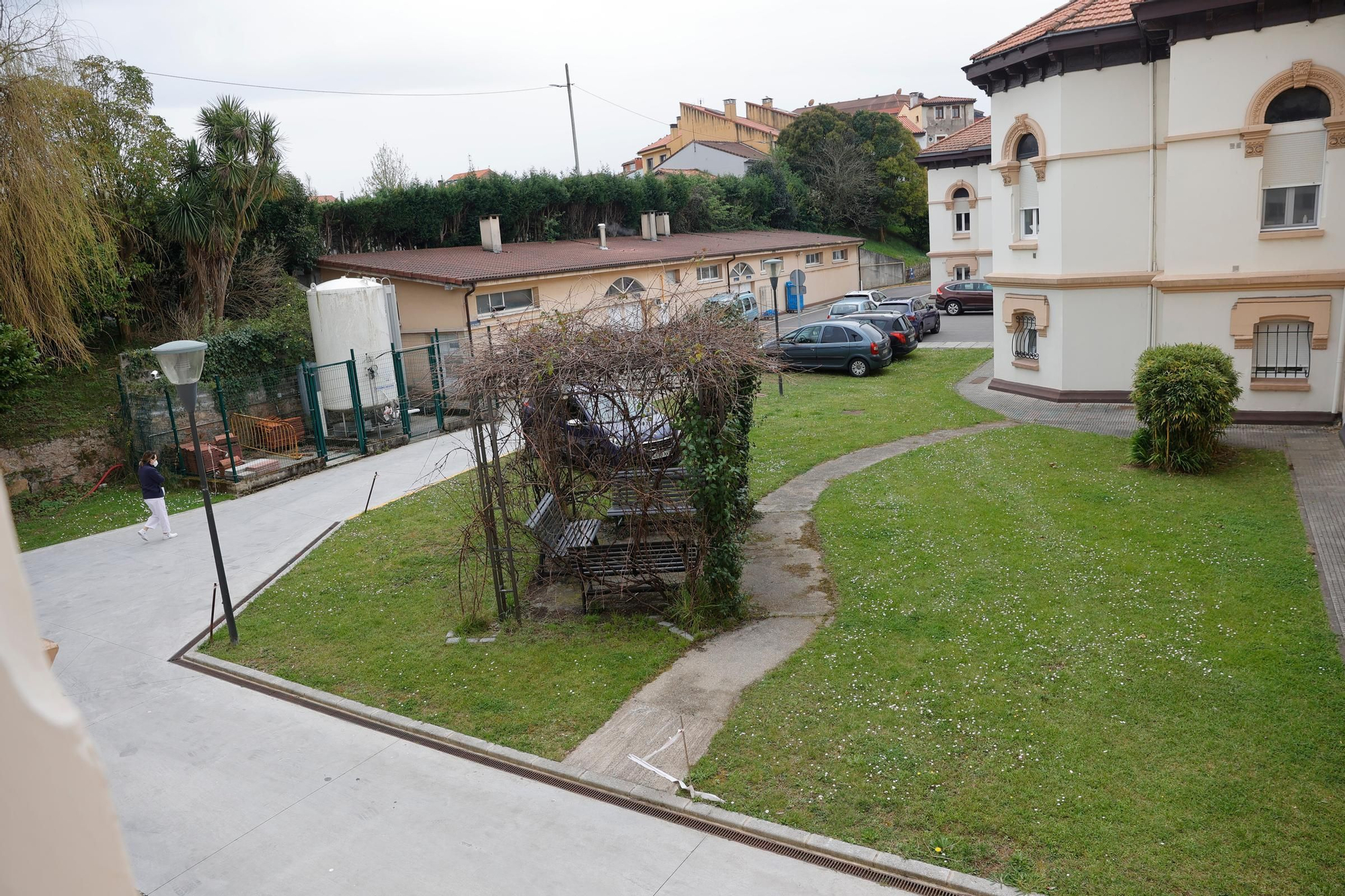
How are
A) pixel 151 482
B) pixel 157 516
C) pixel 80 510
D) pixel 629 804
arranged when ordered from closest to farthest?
pixel 629 804, pixel 151 482, pixel 157 516, pixel 80 510

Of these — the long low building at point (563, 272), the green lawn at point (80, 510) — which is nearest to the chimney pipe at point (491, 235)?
the long low building at point (563, 272)

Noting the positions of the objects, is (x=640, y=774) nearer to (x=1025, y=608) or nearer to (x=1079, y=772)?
(x=1079, y=772)

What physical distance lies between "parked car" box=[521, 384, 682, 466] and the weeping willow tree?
12.1 meters

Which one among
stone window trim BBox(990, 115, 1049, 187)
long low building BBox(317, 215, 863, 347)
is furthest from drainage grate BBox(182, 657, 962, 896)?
stone window trim BBox(990, 115, 1049, 187)

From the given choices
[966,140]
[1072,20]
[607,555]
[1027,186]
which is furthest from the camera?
[966,140]

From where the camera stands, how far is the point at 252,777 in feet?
25.9

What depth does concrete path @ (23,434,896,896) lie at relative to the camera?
252 inches

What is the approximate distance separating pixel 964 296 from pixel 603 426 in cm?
3120

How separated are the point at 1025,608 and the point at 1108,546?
2285mm

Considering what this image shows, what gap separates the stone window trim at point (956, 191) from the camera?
133ft

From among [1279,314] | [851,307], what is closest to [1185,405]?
[1279,314]

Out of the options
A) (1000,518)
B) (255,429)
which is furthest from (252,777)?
(255,429)

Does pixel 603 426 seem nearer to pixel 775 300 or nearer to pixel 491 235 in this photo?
pixel 775 300

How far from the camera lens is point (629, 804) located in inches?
283
